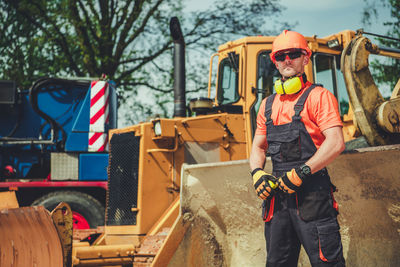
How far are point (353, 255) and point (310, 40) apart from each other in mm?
2825

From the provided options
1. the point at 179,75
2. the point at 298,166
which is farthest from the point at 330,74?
the point at 298,166

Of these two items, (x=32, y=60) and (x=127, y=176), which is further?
(x=32, y=60)

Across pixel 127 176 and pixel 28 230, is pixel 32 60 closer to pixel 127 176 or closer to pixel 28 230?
pixel 127 176

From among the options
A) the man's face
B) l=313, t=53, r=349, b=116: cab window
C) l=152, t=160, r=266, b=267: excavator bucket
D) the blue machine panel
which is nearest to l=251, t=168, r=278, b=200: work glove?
the man's face

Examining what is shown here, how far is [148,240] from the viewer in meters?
4.48

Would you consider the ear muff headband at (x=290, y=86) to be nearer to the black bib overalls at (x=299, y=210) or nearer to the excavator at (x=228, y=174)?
the black bib overalls at (x=299, y=210)

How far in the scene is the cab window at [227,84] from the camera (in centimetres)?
544

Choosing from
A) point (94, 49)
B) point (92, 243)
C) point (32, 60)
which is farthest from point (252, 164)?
point (32, 60)

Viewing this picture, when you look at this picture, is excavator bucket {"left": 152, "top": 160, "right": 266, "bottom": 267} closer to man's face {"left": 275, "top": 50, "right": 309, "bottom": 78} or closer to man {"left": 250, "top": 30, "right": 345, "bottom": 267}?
man {"left": 250, "top": 30, "right": 345, "bottom": 267}

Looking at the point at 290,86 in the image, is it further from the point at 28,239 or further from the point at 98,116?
the point at 98,116

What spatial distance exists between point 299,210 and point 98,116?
5.59 m

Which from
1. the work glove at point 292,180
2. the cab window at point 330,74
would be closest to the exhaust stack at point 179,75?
the cab window at point 330,74

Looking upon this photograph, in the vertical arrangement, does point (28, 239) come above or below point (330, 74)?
below

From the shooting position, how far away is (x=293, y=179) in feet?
8.12
